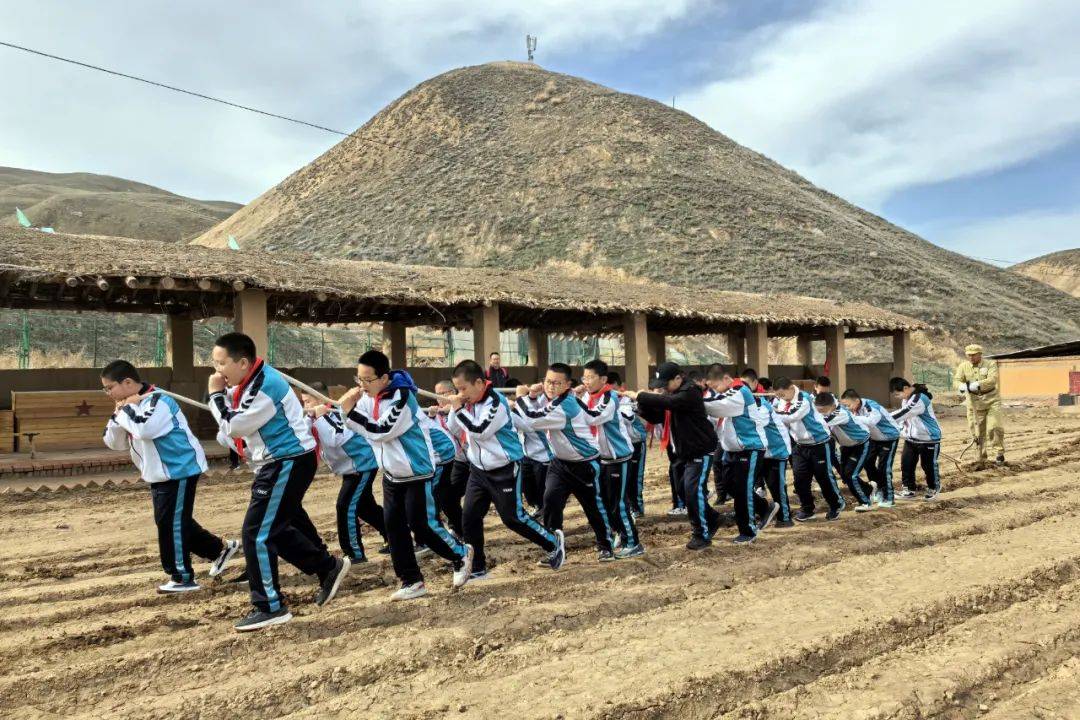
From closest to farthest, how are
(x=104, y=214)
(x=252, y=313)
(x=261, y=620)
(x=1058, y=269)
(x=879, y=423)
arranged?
(x=261, y=620)
(x=879, y=423)
(x=252, y=313)
(x=104, y=214)
(x=1058, y=269)

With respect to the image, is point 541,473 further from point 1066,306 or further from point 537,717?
point 1066,306

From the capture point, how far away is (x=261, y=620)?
14.2ft

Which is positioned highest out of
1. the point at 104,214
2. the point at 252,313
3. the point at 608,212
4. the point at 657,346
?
the point at 104,214

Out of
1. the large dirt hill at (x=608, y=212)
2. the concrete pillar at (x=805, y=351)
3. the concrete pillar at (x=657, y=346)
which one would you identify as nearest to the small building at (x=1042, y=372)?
the concrete pillar at (x=805, y=351)

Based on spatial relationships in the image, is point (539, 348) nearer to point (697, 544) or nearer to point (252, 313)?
point (252, 313)

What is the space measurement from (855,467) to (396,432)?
17.3 ft

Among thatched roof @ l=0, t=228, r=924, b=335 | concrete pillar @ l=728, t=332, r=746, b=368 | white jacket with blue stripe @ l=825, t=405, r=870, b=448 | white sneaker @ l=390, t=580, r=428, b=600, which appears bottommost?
white sneaker @ l=390, t=580, r=428, b=600

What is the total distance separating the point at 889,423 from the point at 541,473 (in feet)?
13.0

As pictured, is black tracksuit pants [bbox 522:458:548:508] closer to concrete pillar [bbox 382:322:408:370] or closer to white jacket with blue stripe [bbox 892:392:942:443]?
white jacket with blue stripe [bbox 892:392:942:443]

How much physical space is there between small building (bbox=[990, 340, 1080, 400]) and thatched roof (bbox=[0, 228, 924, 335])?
9.72 metres

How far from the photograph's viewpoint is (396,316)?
1752 centimetres

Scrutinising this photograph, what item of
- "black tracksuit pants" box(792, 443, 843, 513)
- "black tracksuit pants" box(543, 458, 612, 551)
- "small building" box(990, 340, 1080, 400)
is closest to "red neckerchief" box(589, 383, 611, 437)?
"black tracksuit pants" box(543, 458, 612, 551)

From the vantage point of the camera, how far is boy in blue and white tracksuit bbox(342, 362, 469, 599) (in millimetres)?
4730

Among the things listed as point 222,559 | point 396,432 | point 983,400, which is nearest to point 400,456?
point 396,432
